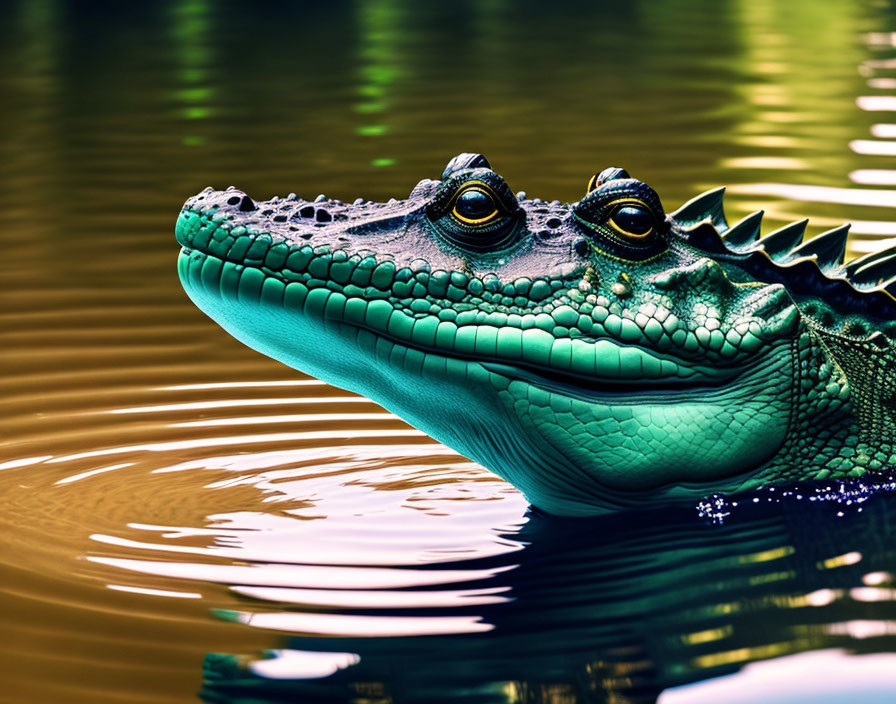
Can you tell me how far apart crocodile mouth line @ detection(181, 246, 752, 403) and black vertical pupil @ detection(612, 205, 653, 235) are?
14.5 inches

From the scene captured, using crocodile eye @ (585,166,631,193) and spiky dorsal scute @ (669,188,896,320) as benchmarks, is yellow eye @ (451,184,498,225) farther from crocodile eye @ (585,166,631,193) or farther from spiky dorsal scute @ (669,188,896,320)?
spiky dorsal scute @ (669,188,896,320)

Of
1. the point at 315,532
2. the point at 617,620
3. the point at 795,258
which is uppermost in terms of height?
the point at 795,258

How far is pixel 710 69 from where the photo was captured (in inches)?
843

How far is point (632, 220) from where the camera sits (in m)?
4.86

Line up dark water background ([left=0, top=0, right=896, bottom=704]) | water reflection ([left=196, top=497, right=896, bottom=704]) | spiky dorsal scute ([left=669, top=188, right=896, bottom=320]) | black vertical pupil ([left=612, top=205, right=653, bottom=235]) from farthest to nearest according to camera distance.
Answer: spiky dorsal scute ([left=669, top=188, right=896, bottom=320]), black vertical pupil ([left=612, top=205, right=653, bottom=235]), dark water background ([left=0, top=0, right=896, bottom=704]), water reflection ([left=196, top=497, right=896, bottom=704])

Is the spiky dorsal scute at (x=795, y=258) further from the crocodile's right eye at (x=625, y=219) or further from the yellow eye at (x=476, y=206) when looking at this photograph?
the yellow eye at (x=476, y=206)

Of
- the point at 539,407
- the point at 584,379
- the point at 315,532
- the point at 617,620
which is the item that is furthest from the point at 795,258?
the point at 315,532

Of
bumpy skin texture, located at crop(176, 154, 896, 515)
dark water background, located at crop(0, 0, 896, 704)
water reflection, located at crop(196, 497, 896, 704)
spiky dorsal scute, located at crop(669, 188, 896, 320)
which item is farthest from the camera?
spiky dorsal scute, located at crop(669, 188, 896, 320)

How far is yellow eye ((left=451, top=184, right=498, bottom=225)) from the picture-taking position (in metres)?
4.80

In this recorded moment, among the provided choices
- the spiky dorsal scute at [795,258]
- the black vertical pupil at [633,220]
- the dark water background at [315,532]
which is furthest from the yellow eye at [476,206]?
the dark water background at [315,532]

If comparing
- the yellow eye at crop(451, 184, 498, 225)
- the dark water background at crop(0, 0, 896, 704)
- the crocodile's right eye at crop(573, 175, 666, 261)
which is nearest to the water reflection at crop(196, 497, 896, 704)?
the dark water background at crop(0, 0, 896, 704)

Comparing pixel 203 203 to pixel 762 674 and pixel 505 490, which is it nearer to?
pixel 505 490

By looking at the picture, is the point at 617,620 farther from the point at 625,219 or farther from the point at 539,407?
the point at 625,219

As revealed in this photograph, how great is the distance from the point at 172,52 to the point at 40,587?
2034cm
